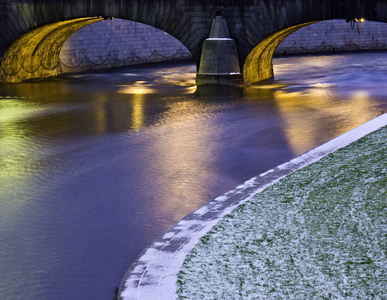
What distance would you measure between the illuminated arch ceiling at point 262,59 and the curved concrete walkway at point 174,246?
21.8m

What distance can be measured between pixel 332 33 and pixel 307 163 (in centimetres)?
5045

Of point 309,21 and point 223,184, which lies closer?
point 223,184

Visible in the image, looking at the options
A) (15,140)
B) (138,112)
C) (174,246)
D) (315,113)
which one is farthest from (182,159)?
(138,112)

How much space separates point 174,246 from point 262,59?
30325 millimetres

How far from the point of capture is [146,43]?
53344 millimetres

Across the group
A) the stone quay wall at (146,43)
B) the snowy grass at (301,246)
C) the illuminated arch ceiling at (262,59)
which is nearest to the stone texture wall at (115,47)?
the stone quay wall at (146,43)

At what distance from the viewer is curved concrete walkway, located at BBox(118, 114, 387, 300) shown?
7969 mm

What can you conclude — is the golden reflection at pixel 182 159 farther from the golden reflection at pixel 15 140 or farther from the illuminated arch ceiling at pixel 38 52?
the illuminated arch ceiling at pixel 38 52

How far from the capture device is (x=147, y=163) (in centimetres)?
1576

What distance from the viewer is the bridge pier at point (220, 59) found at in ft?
111

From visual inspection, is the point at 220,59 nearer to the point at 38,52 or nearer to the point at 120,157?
the point at 38,52

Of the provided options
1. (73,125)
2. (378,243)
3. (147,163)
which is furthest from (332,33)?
(378,243)

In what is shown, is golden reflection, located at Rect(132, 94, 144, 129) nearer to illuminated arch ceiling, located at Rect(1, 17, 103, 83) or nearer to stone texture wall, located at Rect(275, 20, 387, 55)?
illuminated arch ceiling, located at Rect(1, 17, 103, 83)

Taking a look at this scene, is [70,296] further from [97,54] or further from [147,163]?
[97,54]
